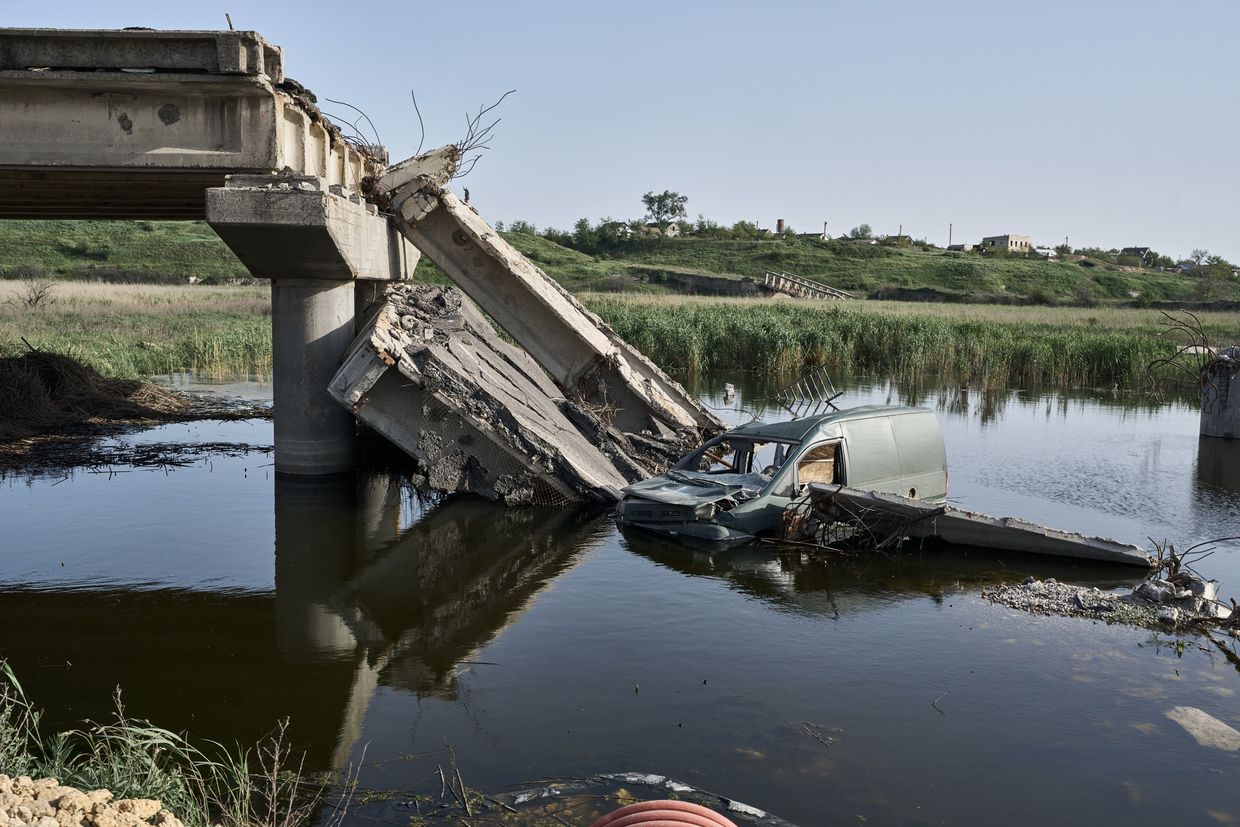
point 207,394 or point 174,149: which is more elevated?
point 174,149

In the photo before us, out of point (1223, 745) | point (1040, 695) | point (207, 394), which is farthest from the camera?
point (207, 394)

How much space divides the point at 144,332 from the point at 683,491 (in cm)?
2676

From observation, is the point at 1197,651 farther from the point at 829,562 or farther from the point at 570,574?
the point at 570,574

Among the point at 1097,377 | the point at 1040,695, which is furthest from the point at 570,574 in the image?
the point at 1097,377

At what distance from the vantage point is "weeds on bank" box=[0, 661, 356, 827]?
5570 millimetres

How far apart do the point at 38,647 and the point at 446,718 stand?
403 centimetres

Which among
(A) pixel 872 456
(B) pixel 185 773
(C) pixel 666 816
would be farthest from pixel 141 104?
(C) pixel 666 816

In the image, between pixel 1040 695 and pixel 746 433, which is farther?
pixel 746 433

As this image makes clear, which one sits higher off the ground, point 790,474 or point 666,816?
point 790,474

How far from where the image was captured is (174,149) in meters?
13.8

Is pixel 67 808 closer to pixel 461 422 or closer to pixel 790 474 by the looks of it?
pixel 790 474

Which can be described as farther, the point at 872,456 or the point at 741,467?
the point at 741,467

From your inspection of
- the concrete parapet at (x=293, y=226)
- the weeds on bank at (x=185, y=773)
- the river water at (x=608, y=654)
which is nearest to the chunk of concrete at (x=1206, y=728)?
the river water at (x=608, y=654)

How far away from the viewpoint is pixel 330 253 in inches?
582
